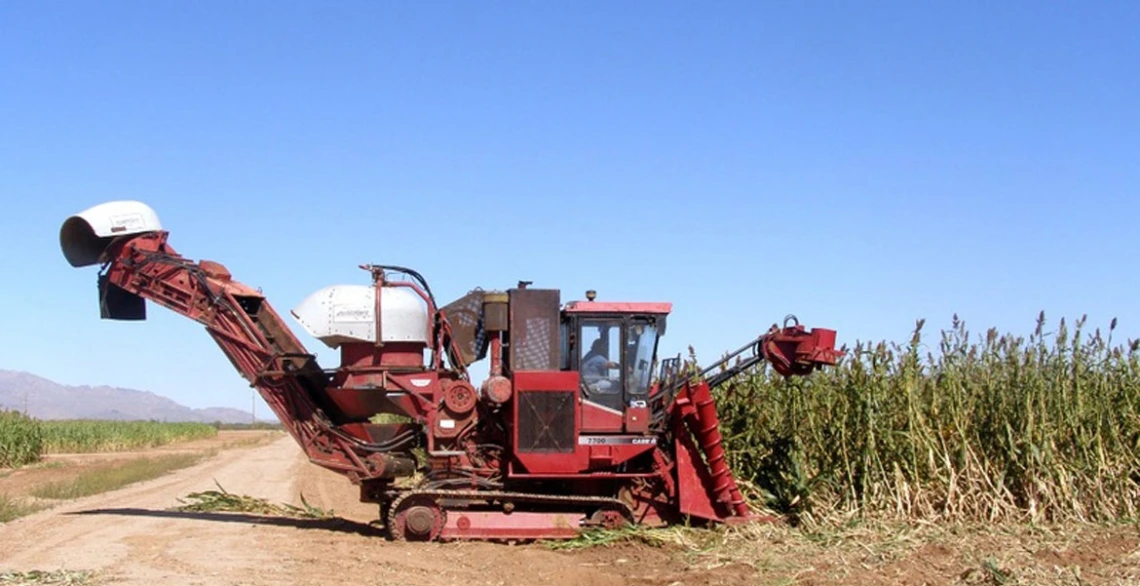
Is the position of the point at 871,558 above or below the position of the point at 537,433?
below

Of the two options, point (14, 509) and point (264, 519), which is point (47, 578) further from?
point (14, 509)

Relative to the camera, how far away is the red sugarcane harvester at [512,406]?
14.8m

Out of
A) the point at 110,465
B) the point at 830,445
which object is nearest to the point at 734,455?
the point at 830,445

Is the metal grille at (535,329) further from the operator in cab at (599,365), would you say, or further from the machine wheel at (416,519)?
the machine wheel at (416,519)

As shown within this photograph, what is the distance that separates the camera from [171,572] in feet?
39.4

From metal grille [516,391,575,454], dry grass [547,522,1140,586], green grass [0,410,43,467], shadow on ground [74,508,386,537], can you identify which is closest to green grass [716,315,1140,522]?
dry grass [547,522,1140,586]

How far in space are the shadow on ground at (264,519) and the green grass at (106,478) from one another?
4749 millimetres

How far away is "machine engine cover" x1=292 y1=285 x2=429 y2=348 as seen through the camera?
1486 cm

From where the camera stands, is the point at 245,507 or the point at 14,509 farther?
the point at 245,507

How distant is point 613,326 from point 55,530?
8.35 meters

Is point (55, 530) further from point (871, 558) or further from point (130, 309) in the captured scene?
point (871, 558)

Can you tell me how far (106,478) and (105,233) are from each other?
15.5 m

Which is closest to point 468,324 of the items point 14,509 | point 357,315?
point 357,315

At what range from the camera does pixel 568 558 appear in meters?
13.6
